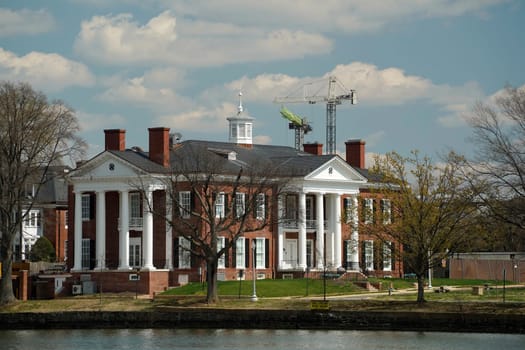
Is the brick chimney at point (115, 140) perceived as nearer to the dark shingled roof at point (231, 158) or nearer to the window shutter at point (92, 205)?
the dark shingled roof at point (231, 158)

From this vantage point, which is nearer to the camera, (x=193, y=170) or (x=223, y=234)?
(x=193, y=170)

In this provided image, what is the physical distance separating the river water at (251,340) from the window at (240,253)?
60.5 ft

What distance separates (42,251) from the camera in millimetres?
102625

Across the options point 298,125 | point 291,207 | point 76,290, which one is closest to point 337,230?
point 291,207

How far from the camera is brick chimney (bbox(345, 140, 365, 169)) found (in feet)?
324

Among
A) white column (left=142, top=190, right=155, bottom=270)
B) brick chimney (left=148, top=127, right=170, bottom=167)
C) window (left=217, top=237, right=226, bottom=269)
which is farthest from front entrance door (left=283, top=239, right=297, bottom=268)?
brick chimney (left=148, top=127, right=170, bottom=167)

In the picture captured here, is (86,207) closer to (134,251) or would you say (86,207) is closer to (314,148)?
(134,251)

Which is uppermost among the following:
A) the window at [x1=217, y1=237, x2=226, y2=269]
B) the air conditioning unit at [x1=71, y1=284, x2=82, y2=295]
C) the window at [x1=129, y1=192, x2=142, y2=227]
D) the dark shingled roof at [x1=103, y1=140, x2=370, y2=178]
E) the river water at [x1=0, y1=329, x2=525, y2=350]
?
the dark shingled roof at [x1=103, y1=140, x2=370, y2=178]

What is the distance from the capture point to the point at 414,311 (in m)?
67.2

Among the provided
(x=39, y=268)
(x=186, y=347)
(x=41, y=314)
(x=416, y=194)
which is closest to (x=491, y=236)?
(x=416, y=194)

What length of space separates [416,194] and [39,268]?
3108 cm

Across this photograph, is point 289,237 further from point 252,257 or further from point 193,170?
point 193,170

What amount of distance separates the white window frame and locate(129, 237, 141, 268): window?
4082 mm

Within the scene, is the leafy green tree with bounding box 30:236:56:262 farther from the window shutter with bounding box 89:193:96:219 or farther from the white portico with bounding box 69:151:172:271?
the window shutter with bounding box 89:193:96:219
